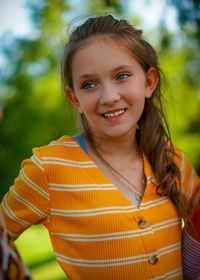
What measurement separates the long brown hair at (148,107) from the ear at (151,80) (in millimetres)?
37

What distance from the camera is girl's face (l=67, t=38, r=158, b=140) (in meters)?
1.74

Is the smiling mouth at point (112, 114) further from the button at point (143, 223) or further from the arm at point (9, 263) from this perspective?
the arm at point (9, 263)

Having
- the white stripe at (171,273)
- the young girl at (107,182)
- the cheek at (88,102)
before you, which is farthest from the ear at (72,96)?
the white stripe at (171,273)

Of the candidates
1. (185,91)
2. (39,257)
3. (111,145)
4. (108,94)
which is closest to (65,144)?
(111,145)

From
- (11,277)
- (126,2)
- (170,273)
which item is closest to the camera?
(11,277)

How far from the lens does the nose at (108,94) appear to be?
174 cm

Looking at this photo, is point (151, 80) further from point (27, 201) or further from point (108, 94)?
point (27, 201)

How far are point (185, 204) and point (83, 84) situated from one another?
90 cm

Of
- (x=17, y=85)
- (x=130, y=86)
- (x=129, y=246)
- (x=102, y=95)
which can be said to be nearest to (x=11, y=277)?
(x=129, y=246)

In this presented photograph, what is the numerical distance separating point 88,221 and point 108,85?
71 cm

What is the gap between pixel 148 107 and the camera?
2.22 meters

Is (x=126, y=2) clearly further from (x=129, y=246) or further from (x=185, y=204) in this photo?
(x=129, y=246)

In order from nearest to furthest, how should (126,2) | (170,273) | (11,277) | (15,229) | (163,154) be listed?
(11,277)
(15,229)
(170,273)
(163,154)
(126,2)

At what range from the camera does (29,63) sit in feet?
41.2
